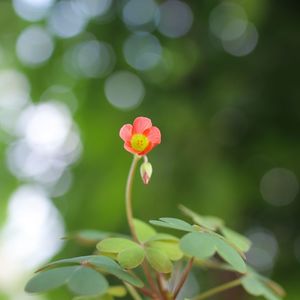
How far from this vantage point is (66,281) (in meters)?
0.43

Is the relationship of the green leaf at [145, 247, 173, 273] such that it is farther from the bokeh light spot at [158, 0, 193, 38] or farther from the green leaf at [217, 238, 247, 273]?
the bokeh light spot at [158, 0, 193, 38]

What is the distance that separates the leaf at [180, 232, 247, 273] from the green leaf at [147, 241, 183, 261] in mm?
52

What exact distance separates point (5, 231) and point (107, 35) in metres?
0.89

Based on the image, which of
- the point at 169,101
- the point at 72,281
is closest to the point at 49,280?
the point at 72,281

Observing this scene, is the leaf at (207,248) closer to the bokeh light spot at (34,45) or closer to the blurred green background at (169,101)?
the blurred green background at (169,101)

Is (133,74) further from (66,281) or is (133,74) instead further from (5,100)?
(66,281)

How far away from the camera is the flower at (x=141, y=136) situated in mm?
464

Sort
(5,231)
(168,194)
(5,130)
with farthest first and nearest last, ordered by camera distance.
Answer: (5,231), (5,130), (168,194)

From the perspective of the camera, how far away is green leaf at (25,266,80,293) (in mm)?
427

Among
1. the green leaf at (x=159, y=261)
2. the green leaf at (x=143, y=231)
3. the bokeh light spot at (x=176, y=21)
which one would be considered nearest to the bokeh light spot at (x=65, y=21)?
the bokeh light spot at (x=176, y=21)

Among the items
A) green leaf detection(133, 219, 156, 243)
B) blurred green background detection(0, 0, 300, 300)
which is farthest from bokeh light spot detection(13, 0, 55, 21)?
green leaf detection(133, 219, 156, 243)

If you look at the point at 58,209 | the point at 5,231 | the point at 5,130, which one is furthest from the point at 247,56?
the point at 5,231

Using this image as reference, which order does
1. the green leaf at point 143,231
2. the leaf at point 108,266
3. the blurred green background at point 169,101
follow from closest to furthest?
the leaf at point 108,266 < the green leaf at point 143,231 < the blurred green background at point 169,101

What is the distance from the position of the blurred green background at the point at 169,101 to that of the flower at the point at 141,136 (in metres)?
1.09
